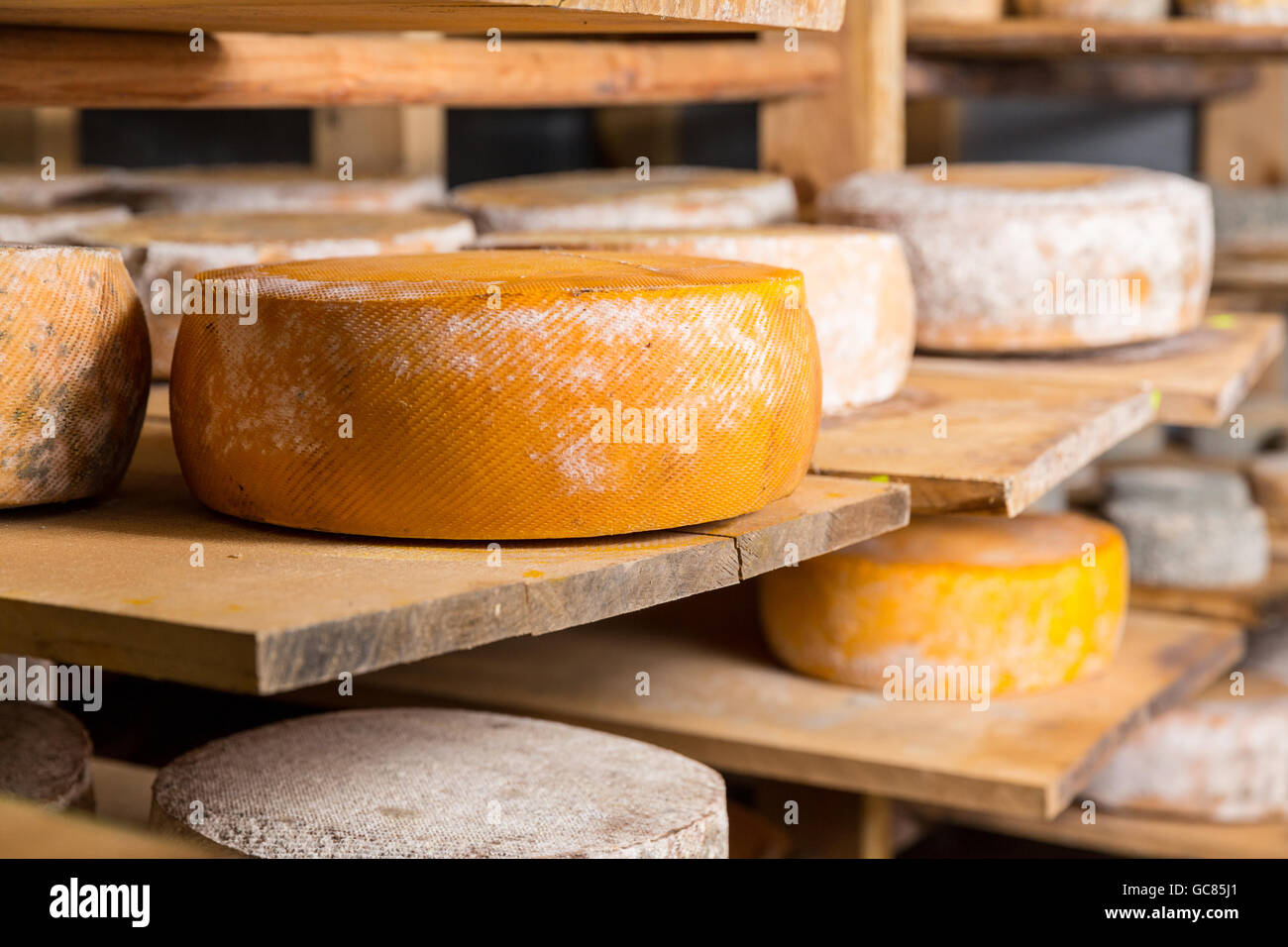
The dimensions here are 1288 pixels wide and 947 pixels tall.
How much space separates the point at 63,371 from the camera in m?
1.31

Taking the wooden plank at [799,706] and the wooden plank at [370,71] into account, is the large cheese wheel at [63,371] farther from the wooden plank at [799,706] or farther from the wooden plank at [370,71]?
the wooden plank at [799,706]

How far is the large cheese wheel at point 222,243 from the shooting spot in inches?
70.4

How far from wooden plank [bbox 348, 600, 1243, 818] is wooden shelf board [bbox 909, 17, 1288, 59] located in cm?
109

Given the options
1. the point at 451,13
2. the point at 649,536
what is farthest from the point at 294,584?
the point at 451,13

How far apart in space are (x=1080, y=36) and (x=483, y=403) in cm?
199

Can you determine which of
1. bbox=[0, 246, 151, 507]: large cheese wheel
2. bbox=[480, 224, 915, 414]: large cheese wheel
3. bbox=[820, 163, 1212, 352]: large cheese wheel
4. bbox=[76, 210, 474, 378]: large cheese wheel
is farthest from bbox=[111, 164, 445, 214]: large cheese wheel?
bbox=[0, 246, 151, 507]: large cheese wheel

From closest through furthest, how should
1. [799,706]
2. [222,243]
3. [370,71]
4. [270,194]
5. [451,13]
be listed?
[451,13], [222,243], [799,706], [370,71], [270,194]

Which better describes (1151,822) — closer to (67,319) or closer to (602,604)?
(602,604)

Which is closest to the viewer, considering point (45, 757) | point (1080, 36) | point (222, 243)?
point (45, 757)

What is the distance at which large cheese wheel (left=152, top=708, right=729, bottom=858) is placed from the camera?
4.21ft

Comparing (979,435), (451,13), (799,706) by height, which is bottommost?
(799,706)

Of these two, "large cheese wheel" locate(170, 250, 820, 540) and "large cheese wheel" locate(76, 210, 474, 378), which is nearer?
"large cheese wheel" locate(170, 250, 820, 540)

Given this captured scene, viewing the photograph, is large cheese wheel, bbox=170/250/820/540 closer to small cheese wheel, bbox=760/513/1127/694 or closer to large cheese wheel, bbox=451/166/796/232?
small cheese wheel, bbox=760/513/1127/694

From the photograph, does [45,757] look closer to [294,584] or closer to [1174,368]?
[294,584]
